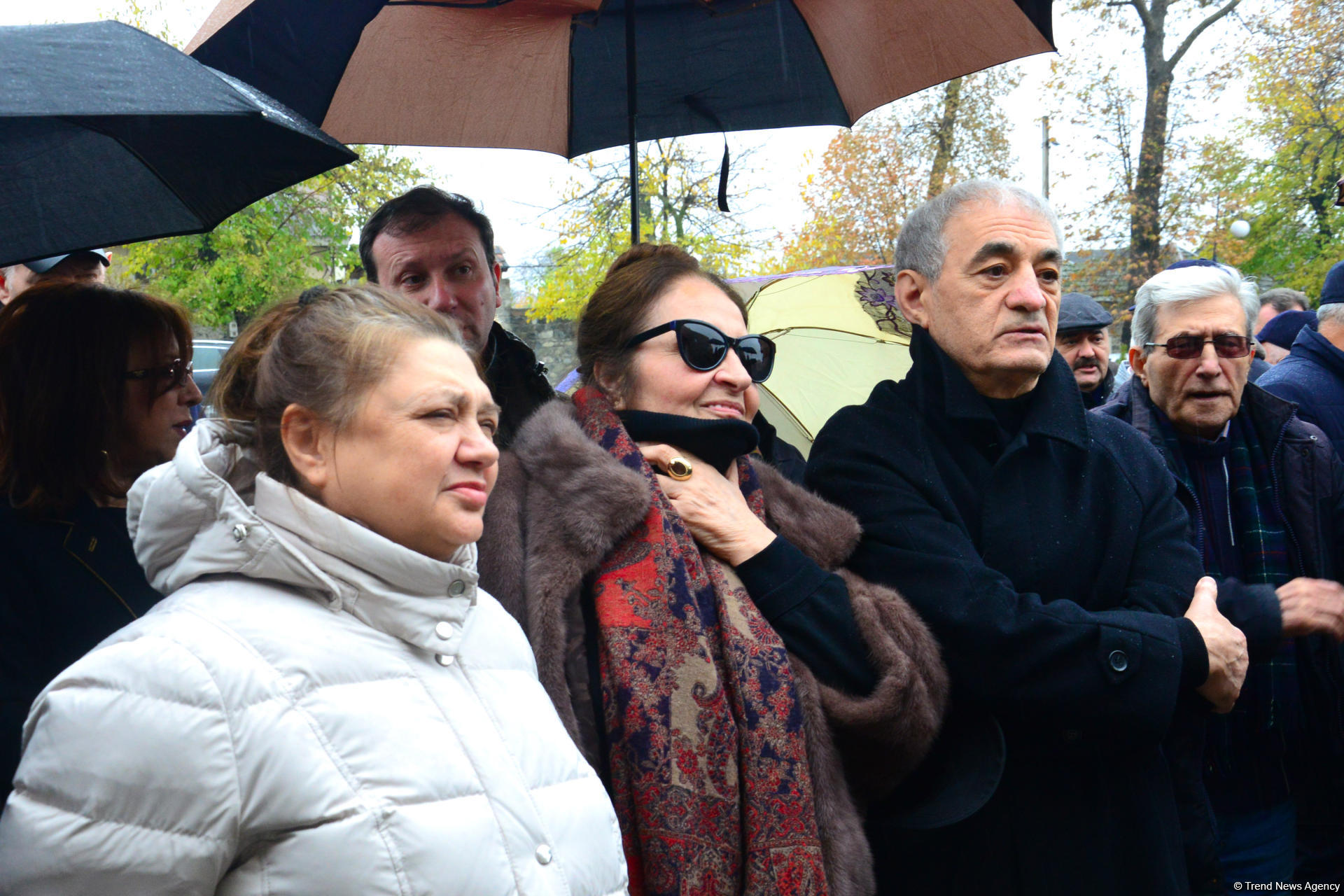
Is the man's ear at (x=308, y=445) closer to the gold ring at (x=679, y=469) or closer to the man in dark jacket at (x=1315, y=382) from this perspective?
the gold ring at (x=679, y=469)

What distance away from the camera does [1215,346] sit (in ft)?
10.2

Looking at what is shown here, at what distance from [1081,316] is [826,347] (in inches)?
50.0

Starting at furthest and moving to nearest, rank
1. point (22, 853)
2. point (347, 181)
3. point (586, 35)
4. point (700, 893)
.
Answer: point (347, 181) → point (586, 35) → point (700, 893) → point (22, 853)

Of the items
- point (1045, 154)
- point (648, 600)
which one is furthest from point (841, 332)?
point (1045, 154)

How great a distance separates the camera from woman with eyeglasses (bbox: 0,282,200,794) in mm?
2055

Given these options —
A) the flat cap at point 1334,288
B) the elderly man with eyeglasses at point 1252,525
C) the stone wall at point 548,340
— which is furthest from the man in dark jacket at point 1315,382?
the stone wall at point 548,340

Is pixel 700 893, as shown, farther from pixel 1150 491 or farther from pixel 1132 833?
pixel 1150 491

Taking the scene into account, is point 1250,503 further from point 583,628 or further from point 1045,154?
point 1045,154

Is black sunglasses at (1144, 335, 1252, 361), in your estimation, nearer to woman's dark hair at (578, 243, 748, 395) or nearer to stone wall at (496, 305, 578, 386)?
woman's dark hair at (578, 243, 748, 395)

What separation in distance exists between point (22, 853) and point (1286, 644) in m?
2.96

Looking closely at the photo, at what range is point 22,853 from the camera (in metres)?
1.28

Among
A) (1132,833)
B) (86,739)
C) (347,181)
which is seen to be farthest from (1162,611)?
(347,181)

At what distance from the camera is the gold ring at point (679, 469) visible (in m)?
2.21

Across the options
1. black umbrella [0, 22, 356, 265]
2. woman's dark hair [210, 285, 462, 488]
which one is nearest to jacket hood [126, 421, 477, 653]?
woman's dark hair [210, 285, 462, 488]
